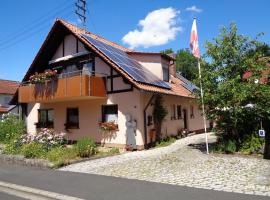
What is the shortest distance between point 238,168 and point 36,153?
8551mm

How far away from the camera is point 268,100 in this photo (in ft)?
43.8

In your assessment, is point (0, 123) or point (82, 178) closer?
point (82, 178)

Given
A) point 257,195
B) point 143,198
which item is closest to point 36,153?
point 143,198

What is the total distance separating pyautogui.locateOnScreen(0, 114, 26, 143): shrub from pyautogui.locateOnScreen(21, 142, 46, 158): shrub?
21.4 feet

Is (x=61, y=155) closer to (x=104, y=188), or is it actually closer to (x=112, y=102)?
(x=112, y=102)

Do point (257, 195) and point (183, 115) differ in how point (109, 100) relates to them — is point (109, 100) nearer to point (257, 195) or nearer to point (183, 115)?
point (183, 115)

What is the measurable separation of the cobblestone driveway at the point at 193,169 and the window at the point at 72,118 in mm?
6277

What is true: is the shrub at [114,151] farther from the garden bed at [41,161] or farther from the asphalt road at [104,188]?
the asphalt road at [104,188]

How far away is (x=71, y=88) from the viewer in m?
17.3

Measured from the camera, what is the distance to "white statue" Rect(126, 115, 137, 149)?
1664 cm

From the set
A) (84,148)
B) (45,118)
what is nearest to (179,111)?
(45,118)

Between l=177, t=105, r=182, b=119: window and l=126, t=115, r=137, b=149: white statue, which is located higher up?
l=177, t=105, r=182, b=119: window

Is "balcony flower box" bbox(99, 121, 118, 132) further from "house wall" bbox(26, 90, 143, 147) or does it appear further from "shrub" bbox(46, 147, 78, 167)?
"shrub" bbox(46, 147, 78, 167)

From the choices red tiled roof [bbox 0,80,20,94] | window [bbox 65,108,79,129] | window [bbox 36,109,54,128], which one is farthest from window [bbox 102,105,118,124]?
red tiled roof [bbox 0,80,20,94]
